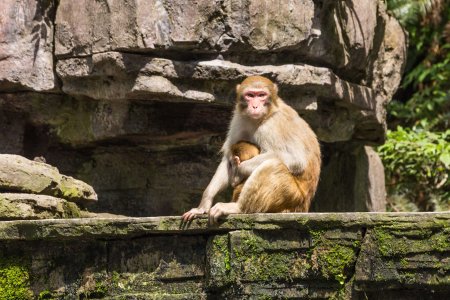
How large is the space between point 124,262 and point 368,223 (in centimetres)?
176

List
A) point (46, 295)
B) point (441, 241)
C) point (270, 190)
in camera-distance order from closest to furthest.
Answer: point (441, 241)
point (46, 295)
point (270, 190)

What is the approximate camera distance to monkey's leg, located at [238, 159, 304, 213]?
7086 millimetres

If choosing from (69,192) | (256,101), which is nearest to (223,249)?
(256,101)

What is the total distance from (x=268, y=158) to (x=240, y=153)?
1.01 ft

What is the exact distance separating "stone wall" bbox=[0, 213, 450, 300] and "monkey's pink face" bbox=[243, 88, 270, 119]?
1441 millimetres

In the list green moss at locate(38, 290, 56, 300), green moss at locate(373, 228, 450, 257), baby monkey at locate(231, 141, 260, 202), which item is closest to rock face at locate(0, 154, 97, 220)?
green moss at locate(38, 290, 56, 300)

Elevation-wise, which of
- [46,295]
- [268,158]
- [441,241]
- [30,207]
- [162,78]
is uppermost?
[162,78]

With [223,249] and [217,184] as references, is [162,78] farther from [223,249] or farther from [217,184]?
[223,249]

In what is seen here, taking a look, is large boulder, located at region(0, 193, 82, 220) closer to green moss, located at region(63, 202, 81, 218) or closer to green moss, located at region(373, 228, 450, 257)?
green moss, located at region(63, 202, 81, 218)

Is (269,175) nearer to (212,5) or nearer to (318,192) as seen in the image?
(212,5)

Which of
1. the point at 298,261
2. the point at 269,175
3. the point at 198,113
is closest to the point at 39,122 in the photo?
the point at 198,113

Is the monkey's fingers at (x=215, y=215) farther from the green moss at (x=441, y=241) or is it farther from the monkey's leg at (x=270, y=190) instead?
the green moss at (x=441, y=241)

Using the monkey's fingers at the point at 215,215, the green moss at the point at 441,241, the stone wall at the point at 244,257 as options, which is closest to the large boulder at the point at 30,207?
the stone wall at the point at 244,257

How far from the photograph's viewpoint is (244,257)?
627 cm
